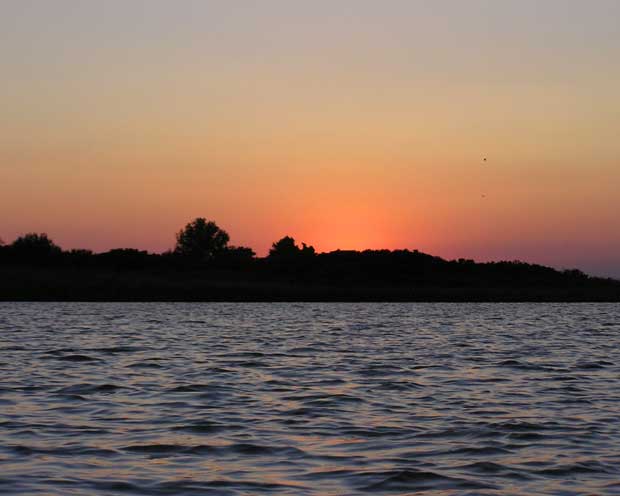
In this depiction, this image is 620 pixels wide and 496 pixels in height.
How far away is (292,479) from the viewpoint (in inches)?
527

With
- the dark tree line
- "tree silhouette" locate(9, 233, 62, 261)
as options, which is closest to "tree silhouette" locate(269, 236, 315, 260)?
the dark tree line

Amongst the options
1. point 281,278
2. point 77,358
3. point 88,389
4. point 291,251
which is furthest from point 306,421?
point 291,251

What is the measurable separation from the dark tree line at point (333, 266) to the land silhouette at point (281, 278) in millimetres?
149

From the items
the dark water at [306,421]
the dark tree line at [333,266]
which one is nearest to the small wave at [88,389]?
the dark water at [306,421]

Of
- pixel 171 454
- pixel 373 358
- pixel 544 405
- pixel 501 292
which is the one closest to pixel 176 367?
pixel 373 358

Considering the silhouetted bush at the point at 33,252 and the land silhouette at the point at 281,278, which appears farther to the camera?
the silhouetted bush at the point at 33,252

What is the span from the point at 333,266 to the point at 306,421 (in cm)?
13774

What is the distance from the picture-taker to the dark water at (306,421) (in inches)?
528

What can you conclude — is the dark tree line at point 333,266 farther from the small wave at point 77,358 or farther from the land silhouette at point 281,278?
the small wave at point 77,358

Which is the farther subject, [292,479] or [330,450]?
[330,450]

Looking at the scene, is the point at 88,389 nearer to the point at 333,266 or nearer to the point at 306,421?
the point at 306,421

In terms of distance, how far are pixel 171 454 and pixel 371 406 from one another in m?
6.31

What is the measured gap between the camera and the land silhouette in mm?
117125

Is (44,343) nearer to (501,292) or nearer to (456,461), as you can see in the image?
(456,461)
